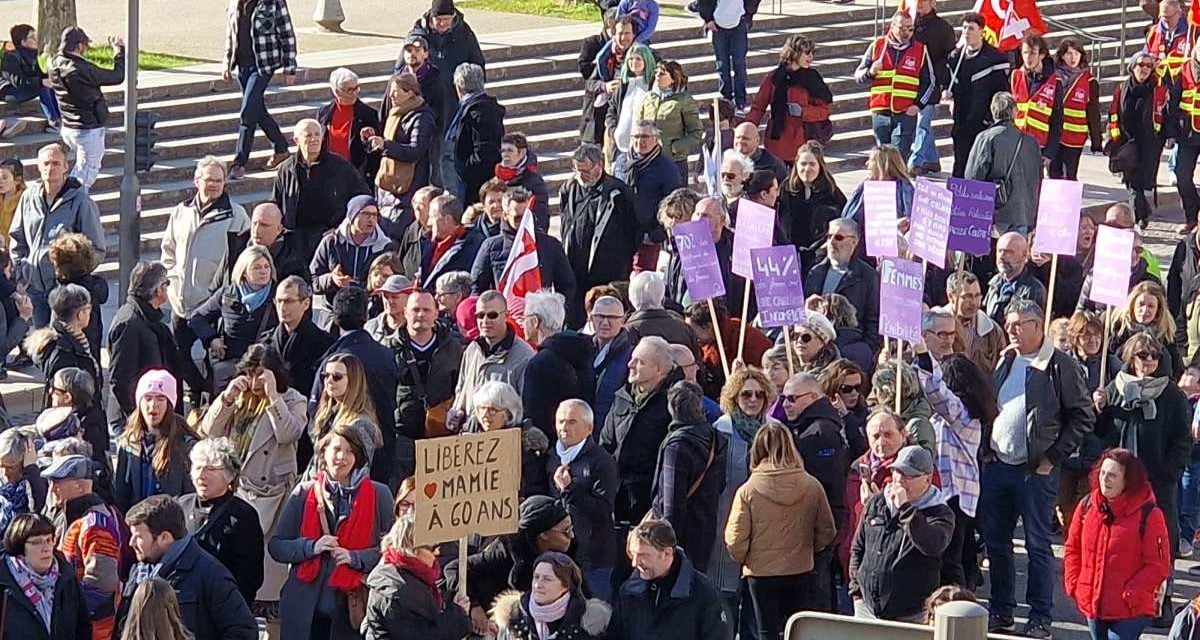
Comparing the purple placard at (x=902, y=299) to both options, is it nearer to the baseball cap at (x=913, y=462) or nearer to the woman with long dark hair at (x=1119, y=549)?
the woman with long dark hair at (x=1119, y=549)

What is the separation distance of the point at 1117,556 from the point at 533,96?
13.0 m

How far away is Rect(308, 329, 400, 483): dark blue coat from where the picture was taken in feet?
38.0

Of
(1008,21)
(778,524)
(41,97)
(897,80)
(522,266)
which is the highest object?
(1008,21)

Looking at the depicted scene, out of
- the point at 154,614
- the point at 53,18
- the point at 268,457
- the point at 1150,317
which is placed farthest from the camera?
the point at 53,18

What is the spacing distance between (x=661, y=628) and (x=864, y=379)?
8.81 ft

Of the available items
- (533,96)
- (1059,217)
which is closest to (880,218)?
(1059,217)

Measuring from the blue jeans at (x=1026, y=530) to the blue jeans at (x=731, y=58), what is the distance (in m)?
10.5

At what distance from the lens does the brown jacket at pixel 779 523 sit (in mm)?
10523

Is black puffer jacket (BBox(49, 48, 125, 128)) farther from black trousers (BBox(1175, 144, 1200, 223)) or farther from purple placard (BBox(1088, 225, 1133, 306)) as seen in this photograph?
black trousers (BBox(1175, 144, 1200, 223))

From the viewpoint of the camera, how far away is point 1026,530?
468 inches

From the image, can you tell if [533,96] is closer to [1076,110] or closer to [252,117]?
[252,117]

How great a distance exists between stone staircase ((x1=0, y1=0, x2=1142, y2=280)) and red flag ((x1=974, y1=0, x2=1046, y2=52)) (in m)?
2.03

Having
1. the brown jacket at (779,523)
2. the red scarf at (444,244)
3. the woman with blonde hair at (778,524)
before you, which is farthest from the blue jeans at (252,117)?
the brown jacket at (779,523)

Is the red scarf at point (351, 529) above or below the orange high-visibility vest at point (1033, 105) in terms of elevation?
below
